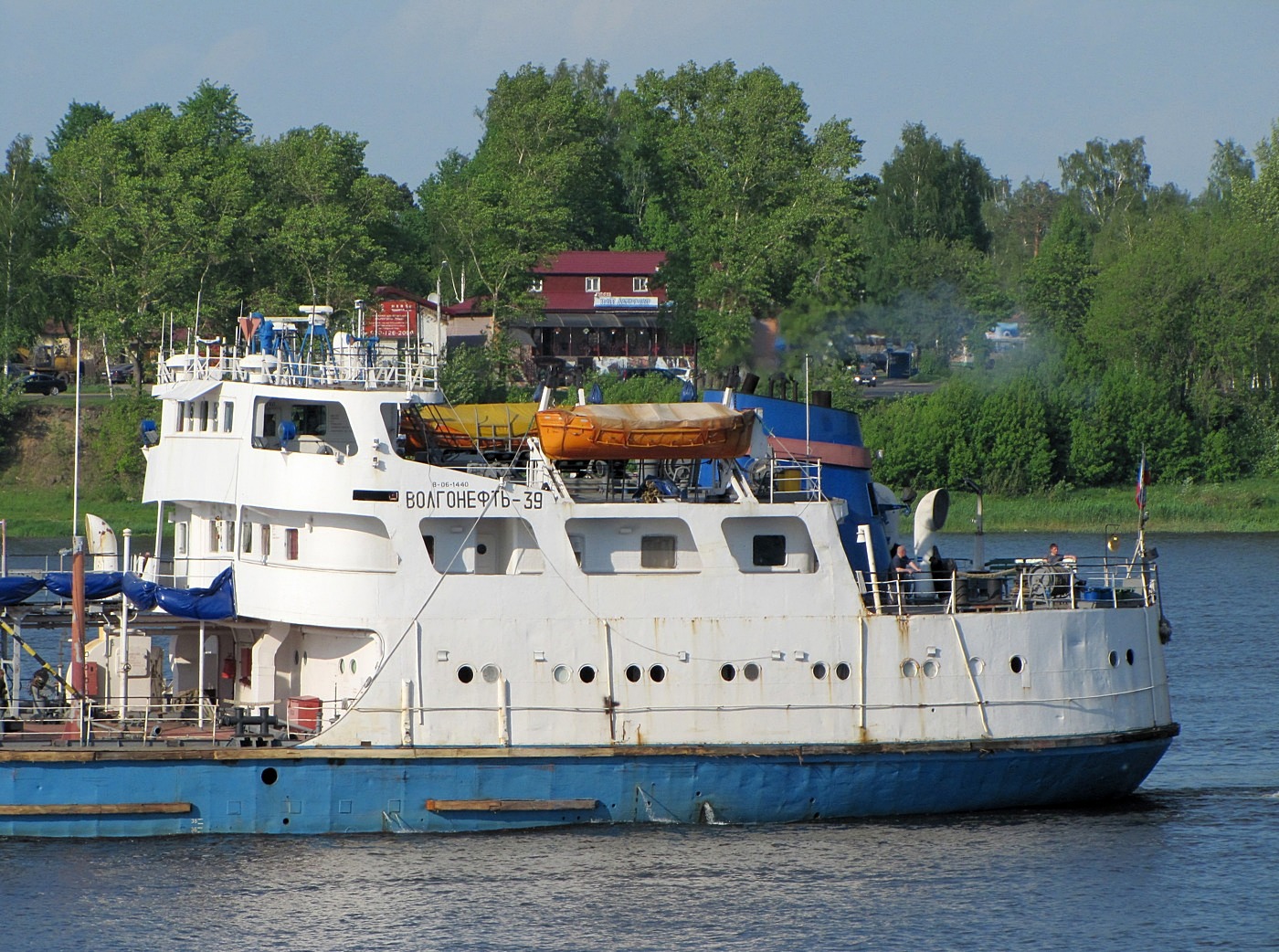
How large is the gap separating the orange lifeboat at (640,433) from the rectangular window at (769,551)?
1258mm

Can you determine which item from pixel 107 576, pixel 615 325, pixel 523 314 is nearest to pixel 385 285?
pixel 523 314

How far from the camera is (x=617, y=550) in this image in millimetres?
23062

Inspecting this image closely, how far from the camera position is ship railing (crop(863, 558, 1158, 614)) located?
2334 cm

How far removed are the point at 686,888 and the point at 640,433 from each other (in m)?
5.83

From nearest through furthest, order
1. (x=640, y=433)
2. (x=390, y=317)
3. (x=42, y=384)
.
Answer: (x=640, y=433) < (x=390, y=317) < (x=42, y=384)

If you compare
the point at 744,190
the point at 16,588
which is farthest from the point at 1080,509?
the point at 16,588

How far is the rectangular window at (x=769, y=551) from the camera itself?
23.4 m

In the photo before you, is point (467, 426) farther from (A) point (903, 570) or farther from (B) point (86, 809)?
(B) point (86, 809)

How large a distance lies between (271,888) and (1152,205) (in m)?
89.5

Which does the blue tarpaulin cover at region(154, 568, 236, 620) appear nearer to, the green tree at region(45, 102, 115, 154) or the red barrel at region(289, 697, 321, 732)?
the red barrel at region(289, 697, 321, 732)

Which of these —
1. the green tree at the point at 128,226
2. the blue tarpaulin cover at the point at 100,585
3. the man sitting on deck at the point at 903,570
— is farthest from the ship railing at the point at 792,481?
the green tree at the point at 128,226

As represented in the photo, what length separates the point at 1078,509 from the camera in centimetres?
5950

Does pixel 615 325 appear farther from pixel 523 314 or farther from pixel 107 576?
pixel 107 576

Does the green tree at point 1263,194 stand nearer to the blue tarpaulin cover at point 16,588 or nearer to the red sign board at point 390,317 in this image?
the red sign board at point 390,317
